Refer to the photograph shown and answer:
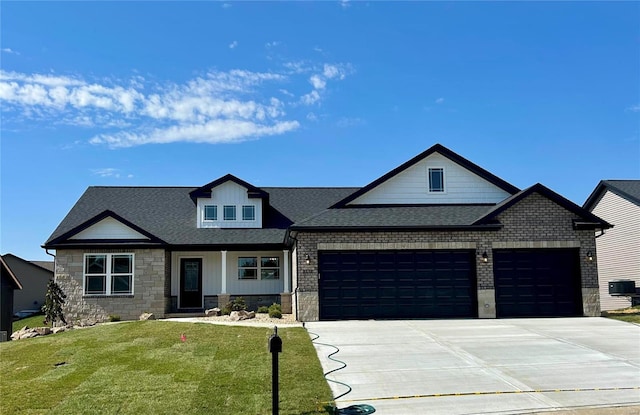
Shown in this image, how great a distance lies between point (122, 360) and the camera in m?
12.0

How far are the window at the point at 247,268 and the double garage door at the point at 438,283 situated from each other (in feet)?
20.5

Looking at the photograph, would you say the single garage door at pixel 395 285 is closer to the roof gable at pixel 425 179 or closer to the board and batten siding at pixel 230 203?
the roof gable at pixel 425 179

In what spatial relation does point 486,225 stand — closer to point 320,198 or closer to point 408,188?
point 408,188

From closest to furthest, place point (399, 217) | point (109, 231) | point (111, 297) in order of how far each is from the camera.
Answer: point (399, 217)
point (111, 297)
point (109, 231)

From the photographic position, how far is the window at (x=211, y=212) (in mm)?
25266

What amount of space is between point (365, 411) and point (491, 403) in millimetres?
2016

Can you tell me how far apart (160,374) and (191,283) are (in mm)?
13874

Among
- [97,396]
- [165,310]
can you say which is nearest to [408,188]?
[165,310]

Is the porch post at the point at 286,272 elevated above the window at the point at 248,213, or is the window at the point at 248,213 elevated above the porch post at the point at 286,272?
the window at the point at 248,213

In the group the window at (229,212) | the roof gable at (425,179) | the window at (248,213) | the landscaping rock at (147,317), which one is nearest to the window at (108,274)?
→ the landscaping rock at (147,317)

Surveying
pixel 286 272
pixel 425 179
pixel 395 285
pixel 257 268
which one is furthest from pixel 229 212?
pixel 395 285

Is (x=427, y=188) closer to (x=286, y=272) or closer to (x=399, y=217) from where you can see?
(x=399, y=217)

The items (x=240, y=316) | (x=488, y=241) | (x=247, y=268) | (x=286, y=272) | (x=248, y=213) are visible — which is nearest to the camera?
(x=488, y=241)

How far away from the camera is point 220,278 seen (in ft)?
79.7
